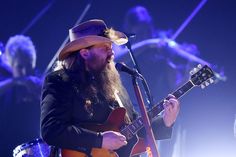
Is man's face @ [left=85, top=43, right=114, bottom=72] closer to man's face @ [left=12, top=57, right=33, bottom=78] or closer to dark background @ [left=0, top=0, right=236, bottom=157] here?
man's face @ [left=12, top=57, right=33, bottom=78]

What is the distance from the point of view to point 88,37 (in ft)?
10.5

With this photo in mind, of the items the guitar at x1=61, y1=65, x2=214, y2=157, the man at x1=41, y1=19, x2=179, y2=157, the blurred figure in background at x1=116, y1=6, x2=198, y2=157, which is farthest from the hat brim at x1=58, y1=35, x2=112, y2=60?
the blurred figure in background at x1=116, y1=6, x2=198, y2=157

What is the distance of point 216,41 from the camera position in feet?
26.5

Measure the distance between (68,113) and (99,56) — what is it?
0.48 m

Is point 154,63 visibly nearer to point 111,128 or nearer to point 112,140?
point 111,128

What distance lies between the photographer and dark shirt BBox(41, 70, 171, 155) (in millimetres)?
2949

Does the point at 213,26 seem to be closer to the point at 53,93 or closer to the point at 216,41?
the point at 216,41

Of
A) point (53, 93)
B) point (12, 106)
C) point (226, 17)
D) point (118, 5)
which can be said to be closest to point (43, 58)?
point (118, 5)

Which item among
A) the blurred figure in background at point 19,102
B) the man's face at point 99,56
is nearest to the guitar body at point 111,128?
the man's face at point 99,56

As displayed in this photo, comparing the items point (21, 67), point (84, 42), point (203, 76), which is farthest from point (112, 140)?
point (21, 67)

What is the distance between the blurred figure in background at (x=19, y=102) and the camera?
4972 mm

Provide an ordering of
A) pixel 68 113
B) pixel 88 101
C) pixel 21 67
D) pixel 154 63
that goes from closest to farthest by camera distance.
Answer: pixel 68 113 < pixel 88 101 < pixel 21 67 < pixel 154 63

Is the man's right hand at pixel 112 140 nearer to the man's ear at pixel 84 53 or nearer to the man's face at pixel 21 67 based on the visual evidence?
the man's ear at pixel 84 53

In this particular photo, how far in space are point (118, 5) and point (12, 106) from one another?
142 inches
